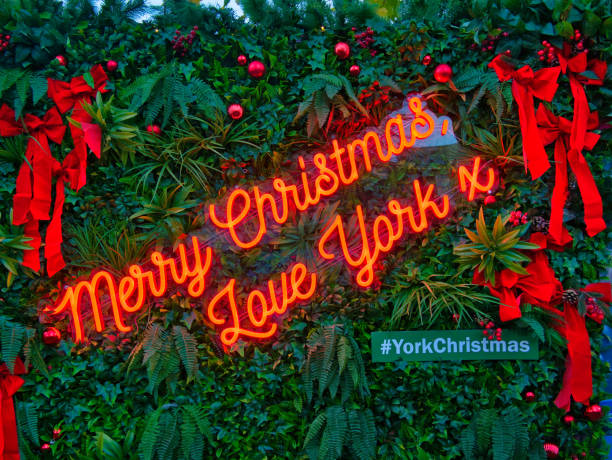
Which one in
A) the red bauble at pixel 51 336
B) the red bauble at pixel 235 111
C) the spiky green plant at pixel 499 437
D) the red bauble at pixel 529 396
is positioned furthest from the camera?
the red bauble at pixel 235 111

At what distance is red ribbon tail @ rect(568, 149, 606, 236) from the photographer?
8.68ft

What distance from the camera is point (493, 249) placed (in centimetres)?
266

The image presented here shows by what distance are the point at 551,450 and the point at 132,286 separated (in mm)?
2653

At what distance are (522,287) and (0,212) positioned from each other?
10.9 ft

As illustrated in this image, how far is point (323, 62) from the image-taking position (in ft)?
9.39

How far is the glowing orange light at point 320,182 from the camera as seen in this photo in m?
2.71

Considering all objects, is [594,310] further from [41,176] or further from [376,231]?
[41,176]

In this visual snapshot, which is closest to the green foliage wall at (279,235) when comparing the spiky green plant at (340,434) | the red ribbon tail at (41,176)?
the spiky green plant at (340,434)

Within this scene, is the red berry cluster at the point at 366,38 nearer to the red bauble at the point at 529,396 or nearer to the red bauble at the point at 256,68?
the red bauble at the point at 256,68

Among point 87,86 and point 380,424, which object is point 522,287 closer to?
point 380,424

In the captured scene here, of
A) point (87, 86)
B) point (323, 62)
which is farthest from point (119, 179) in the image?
point (323, 62)

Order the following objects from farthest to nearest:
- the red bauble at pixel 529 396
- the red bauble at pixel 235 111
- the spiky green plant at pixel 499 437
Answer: the red bauble at pixel 235 111, the red bauble at pixel 529 396, the spiky green plant at pixel 499 437

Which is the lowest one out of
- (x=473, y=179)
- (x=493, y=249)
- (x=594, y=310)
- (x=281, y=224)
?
(x=594, y=310)

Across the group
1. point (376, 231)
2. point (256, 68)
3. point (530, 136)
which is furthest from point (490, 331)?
point (256, 68)
